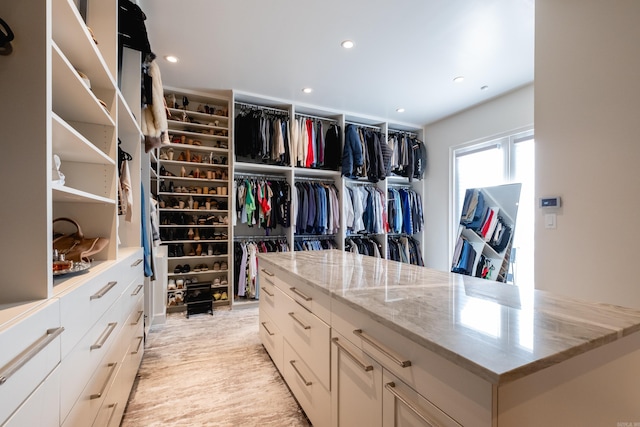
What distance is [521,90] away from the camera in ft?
10.6

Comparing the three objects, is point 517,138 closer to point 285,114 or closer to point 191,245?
point 285,114

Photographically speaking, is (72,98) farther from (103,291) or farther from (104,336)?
(104,336)

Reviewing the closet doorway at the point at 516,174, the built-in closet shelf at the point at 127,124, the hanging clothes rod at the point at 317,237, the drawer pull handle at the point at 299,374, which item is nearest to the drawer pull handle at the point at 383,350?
the drawer pull handle at the point at 299,374

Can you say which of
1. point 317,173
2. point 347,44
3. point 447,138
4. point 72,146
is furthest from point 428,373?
point 447,138

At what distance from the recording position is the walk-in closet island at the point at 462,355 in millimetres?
590

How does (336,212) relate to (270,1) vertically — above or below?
below

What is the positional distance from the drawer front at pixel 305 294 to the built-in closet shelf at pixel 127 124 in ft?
4.75

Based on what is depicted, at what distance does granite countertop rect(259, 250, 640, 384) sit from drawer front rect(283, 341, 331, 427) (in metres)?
0.49

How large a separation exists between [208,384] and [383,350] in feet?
5.16

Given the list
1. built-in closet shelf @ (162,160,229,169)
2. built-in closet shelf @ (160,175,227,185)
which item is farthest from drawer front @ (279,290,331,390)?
built-in closet shelf @ (162,160,229,169)

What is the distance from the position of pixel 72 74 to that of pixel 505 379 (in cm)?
166

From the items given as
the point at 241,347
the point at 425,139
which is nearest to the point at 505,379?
the point at 241,347

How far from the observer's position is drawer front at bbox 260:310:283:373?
6.11 ft

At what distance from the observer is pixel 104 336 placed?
1.15 metres
